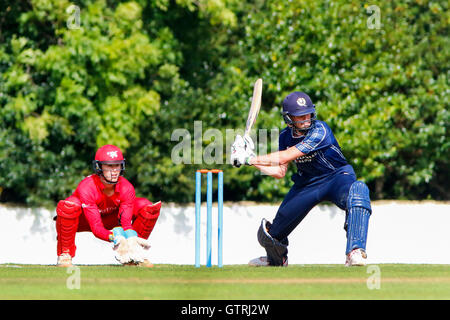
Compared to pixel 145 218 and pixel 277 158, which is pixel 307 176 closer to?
pixel 277 158

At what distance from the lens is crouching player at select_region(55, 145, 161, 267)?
8203 mm

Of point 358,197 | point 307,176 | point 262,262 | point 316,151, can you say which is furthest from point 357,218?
point 262,262

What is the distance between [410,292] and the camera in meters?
6.16

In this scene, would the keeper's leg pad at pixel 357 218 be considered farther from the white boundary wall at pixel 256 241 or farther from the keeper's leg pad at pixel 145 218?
the white boundary wall at pixel 256 241

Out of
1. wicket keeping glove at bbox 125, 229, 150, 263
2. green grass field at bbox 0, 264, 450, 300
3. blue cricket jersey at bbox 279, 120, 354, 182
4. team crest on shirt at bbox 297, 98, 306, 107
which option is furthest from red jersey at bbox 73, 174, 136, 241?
team crest on shirt at bbox 297, 98, 306, 107

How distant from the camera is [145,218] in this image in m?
8.79

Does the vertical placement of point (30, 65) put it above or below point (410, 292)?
above

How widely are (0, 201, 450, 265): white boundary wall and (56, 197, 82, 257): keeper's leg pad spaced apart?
5.72 metres

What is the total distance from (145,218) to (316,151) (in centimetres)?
170

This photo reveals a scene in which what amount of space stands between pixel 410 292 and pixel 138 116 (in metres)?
8.71

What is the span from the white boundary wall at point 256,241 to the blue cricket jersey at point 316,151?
18.1ft
